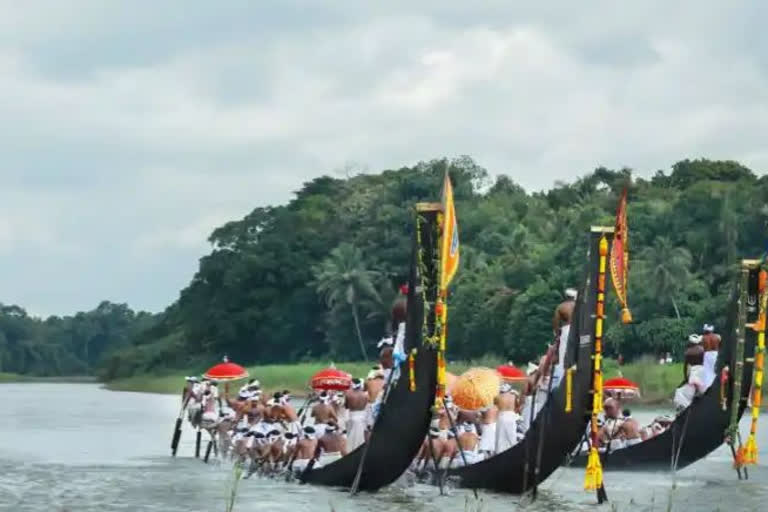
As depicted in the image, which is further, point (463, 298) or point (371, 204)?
point (371, 204)

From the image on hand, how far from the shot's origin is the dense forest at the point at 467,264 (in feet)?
209

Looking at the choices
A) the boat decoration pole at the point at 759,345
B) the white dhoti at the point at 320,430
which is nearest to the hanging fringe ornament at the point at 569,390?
the boat decoration pole at the point at 759,345

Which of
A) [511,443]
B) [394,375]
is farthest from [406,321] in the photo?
[511,443]

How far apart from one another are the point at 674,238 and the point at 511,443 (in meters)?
45.8

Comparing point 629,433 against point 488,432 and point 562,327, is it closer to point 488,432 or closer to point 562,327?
point 488,432

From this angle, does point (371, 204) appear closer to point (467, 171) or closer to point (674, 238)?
point (467, 171)

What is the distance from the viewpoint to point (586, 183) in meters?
86.1

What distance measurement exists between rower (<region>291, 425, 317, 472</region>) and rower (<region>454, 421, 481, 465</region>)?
216 cm

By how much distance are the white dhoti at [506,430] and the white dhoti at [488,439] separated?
0.19 meters

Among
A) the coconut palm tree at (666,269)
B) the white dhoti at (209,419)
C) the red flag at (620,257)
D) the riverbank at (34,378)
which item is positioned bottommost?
the riverbank at (34,378)

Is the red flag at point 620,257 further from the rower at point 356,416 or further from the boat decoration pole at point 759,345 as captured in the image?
the rower at point 356,416

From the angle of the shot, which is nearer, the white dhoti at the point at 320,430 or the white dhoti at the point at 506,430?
the white dhoti at the point at 506,430

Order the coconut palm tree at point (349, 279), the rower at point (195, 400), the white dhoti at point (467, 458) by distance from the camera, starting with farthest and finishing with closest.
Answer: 1. the coconut palm tree at point (349, 279)
2. the rower at point (195, 400)
3. the white dhoti at point (467, 458)

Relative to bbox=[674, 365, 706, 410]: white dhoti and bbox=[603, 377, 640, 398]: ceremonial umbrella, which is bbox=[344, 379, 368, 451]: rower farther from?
bbox=[603, 377, 640, 398]: ceremonial umbrella
